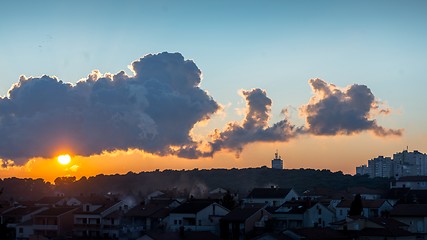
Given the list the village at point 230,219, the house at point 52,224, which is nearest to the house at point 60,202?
the village at point 230,219

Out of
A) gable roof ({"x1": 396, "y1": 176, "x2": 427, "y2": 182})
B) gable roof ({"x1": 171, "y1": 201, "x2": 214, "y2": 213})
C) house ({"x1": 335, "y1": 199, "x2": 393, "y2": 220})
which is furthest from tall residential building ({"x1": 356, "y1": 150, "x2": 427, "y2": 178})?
gable roof ({"x1": 171, "y1": 201, "x2": 214, "y2": 213})

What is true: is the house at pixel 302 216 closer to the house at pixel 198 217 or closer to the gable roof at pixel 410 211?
the house at pixel 198 217

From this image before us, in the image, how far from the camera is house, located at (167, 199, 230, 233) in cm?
7112

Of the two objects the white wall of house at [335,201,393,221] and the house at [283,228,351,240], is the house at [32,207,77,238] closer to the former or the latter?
the white wall of house at [335,201,393,221]

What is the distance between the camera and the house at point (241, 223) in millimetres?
65125

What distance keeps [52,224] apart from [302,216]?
28349 millimetres

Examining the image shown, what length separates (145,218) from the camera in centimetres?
7862

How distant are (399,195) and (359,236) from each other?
1452 inches

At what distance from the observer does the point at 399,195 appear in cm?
9044

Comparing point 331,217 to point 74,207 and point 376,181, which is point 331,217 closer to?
point 74,207

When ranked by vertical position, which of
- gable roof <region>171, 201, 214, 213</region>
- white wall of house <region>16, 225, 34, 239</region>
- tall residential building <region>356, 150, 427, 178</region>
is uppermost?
tall residential building <region>356, 150, 427, 178</region>

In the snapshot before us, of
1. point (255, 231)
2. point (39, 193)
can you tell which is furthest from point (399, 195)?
point (39, 193)

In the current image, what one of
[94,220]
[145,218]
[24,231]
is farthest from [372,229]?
[24,231]

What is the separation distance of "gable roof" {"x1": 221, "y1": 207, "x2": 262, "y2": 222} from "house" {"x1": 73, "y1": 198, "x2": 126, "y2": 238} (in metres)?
15.6
